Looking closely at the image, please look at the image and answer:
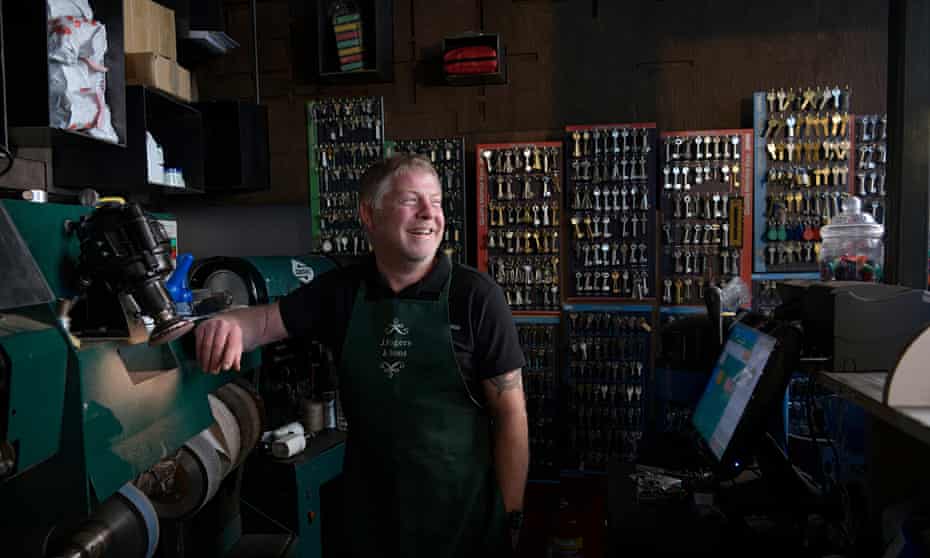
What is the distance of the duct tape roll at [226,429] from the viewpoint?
204 centimetres


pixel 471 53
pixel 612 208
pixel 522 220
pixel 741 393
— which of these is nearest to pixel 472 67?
pixel 471 53

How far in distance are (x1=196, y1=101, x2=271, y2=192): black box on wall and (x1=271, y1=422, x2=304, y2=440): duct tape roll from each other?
2.15m

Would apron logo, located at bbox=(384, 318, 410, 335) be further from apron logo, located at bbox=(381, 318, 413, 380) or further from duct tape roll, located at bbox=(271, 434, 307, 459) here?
duct tape roll, located at bbox=(271, 434, 307, 459)

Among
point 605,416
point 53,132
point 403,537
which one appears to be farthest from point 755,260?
point 53,132

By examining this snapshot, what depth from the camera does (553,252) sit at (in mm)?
4328

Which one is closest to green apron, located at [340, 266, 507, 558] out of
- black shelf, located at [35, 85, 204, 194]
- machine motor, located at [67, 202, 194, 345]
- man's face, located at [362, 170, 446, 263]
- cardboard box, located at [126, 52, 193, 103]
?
man's face, located at [362, 170, 446, 263]

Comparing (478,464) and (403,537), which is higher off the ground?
(478,464)

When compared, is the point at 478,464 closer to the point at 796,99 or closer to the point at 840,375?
the point at 840,375

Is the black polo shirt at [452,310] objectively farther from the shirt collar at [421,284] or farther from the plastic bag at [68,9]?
the plastic bag at [68,9]

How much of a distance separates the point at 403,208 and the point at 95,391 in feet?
2.83

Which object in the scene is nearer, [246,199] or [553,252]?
[553,252]

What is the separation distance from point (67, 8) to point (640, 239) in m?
3.37

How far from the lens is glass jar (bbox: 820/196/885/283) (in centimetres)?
189

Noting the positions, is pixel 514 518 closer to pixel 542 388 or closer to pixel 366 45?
pixel 542 388
